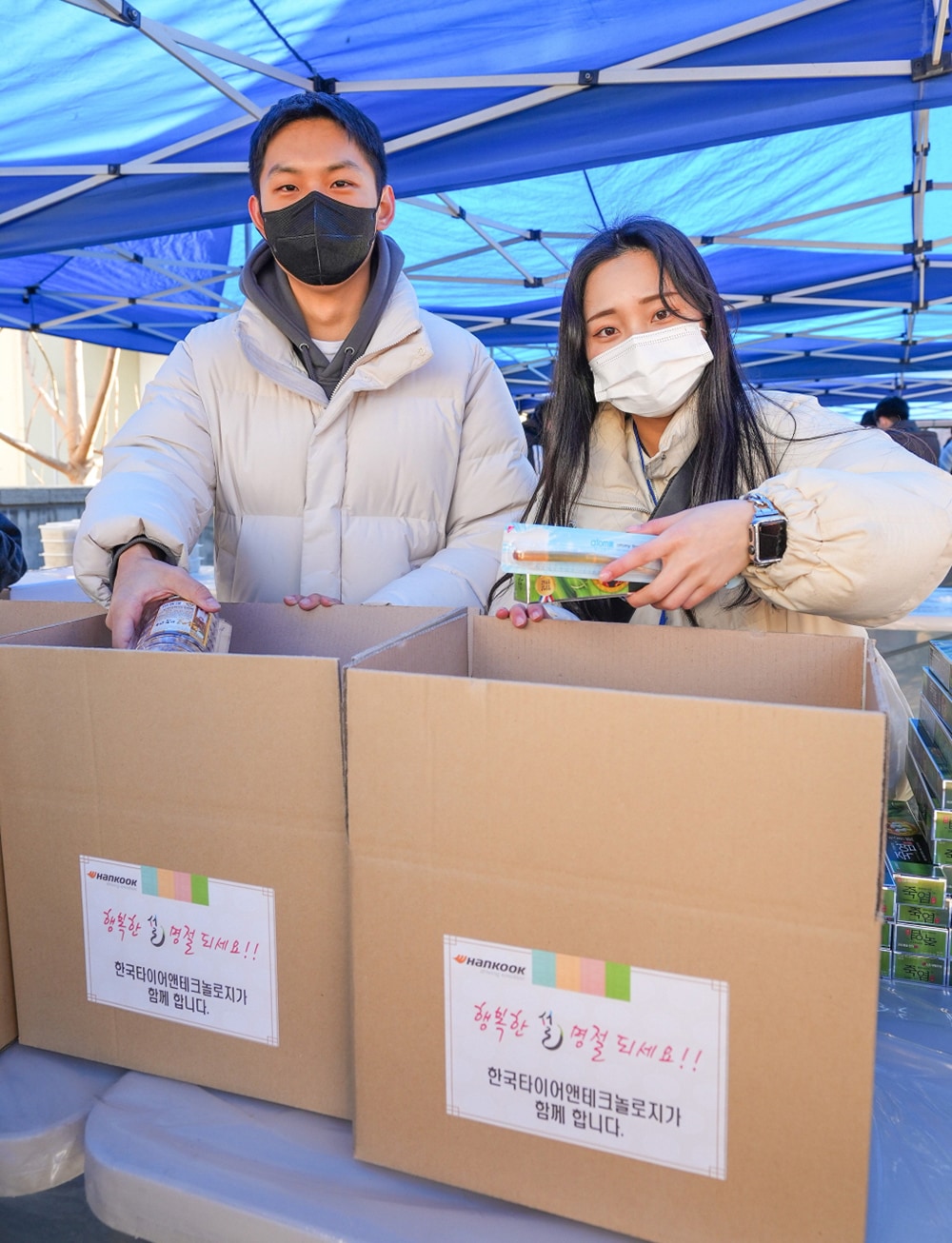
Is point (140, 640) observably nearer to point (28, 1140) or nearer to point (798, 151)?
A: point (28, 1140)

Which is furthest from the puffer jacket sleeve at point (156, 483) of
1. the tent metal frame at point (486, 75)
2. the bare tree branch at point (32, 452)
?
the bare tree branch at point (32, 452)

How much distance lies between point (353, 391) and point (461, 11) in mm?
2077

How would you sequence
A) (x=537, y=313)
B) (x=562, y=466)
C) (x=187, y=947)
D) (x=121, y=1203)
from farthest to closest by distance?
(x=537, y=313), (x=562, y=466), (x=187, y=947), (x=121, y=1203)

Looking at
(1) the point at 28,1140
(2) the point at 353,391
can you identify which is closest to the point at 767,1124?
(1) the point at 28,1140

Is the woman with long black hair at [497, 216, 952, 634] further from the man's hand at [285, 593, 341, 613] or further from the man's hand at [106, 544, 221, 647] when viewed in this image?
the man's hand at [106, 544, 221, 647]

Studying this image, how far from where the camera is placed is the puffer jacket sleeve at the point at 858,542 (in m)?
1.02

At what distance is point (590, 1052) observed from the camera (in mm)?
708

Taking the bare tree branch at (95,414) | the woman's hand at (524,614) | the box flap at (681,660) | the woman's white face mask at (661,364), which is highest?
the bare tree branch at (95,414)

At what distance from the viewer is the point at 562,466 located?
59.4 inches

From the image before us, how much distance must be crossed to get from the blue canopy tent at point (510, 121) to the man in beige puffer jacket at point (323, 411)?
1762mm

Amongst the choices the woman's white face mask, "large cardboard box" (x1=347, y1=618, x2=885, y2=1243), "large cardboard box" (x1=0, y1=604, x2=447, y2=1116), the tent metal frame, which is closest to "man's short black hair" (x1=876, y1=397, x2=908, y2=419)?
the tent metal frame

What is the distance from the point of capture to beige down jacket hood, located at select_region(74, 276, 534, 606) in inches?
61.3

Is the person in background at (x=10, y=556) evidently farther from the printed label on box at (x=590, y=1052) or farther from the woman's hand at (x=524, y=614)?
the printed label on box at (x=590, y=1052)

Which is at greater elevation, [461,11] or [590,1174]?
[461,11]
